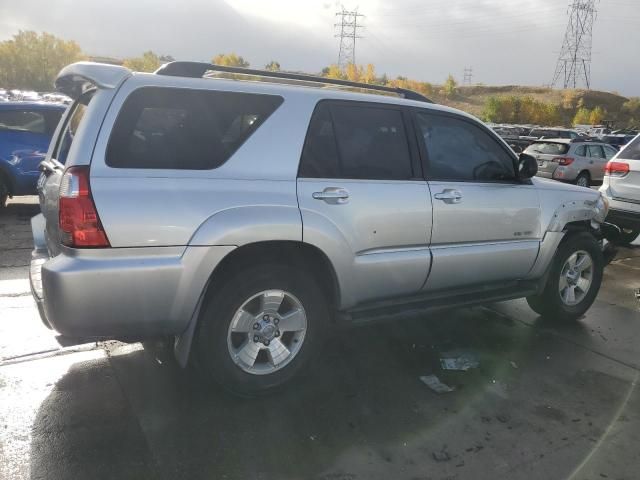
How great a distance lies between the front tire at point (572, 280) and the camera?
490cm

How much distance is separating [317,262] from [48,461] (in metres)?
1.85

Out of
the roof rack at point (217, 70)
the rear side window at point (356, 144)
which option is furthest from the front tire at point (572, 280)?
the roof rack at point (217, 70)

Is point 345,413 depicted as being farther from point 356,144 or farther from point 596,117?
point 596,117

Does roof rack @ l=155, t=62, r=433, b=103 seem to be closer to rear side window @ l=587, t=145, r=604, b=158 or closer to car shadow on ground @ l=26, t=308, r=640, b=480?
car shadow on ground @ l=26, t=308, r=640, b=480

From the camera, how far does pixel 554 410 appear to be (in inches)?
139

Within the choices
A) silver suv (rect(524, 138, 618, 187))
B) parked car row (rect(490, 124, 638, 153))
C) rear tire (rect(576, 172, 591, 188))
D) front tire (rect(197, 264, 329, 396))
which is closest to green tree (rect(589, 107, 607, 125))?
parked car row (rect(490, 124, 638, 153))

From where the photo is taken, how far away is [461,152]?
4242 mm

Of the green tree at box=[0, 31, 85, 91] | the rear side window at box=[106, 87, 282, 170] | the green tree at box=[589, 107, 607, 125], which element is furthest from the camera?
the green tree at box=[589, 107, 607, 125]

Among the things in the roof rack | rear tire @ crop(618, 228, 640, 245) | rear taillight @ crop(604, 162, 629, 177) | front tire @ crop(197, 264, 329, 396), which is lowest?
rear tire @ crop(618, 228, 640, 245)

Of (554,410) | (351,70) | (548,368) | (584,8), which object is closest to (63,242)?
(554,410)

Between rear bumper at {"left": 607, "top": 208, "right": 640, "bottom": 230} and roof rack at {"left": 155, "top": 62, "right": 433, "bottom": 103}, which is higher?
roof rack at {"left": 155, "top": 62, "right": 433, "bottom": 103}

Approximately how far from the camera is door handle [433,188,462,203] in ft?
12.8

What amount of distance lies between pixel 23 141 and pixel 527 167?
7609mm

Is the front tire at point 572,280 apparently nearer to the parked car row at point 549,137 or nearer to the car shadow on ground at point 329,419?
the car shadow on ground at point 329,419
